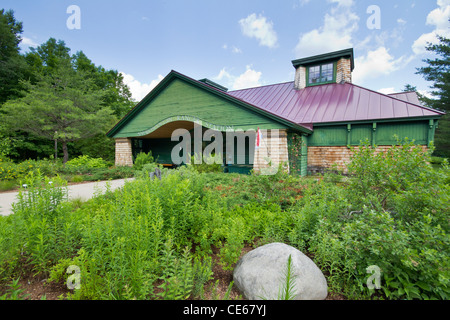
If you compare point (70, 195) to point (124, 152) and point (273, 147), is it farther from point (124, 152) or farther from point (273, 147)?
point (124, 152)

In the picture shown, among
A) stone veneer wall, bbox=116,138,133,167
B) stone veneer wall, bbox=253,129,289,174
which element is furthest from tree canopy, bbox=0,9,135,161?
stone veneer wall, bbox=253,129,289,174

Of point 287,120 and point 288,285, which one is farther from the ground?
point 287,120

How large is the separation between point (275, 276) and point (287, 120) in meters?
8.05

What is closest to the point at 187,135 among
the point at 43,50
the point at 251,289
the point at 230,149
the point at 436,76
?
the point at 230,149

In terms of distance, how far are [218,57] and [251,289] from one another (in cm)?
1614

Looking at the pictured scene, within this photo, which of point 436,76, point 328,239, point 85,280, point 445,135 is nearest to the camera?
point 85,280

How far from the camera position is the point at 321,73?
15.2 m

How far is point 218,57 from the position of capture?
15.3 meters

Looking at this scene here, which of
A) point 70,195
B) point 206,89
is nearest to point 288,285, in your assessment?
point 70,195

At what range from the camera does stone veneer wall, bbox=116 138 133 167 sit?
1484 cm

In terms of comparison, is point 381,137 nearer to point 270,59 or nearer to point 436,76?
point 270,59

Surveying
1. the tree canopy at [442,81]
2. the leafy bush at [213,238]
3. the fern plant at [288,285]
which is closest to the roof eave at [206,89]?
the leafy bush at [213,238]

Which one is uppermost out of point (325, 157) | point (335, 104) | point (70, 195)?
point (335, 104)
